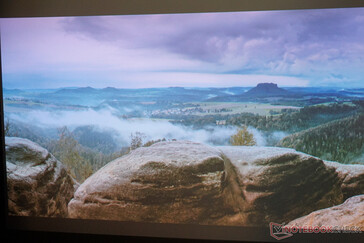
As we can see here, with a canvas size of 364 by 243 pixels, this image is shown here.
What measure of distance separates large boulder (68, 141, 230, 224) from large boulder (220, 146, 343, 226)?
10.3 inches

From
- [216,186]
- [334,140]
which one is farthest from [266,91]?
[216,186]

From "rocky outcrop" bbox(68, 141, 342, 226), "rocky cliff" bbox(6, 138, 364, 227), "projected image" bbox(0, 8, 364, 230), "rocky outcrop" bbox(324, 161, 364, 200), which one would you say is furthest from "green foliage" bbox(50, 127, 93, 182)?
"rocky outcrop" bbox(324, 161, 364, 200)

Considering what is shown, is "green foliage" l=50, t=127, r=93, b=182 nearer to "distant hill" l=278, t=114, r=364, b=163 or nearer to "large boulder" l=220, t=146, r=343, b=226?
"large boulder" l=220, t=146, r=343, b=226

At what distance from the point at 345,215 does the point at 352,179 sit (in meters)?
0.36

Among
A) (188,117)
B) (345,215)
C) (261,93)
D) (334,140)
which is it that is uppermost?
(261,93)

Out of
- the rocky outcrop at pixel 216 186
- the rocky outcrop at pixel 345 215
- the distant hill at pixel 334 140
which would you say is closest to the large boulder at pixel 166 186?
the rocky outcrop at pixel 216 186

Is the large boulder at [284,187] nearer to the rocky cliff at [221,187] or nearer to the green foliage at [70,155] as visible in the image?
the rocky cliff at [221,187]

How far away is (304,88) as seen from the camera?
350cm

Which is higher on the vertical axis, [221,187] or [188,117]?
[188,117]

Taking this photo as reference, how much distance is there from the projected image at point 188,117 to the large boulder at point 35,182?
12mm

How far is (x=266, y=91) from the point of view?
3.53 meters

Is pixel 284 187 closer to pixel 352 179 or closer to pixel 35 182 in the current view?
pixel 352 179

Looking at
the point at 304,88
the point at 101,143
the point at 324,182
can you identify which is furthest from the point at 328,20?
the point at 101,143

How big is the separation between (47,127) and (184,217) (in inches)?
70.0
